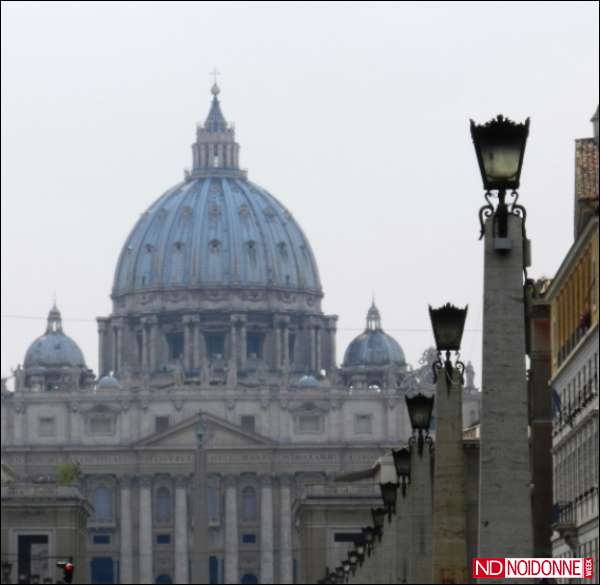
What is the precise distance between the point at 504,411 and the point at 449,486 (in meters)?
5.92

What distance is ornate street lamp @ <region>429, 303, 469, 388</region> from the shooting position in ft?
87.1

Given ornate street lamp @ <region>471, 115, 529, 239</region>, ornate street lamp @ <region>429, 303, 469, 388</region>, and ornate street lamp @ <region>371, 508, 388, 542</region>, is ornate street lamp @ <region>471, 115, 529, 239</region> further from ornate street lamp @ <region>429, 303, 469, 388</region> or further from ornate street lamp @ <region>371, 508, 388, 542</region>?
ornate street lamp @ <region>371, 508, 388, 542</region>

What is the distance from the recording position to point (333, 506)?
15100cm

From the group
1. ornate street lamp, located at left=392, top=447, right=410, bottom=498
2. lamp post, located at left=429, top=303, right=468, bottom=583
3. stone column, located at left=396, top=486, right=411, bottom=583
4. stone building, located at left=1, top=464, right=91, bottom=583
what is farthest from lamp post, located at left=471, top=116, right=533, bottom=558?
stone building, located at left=1, top=464, right=91, bottom=583

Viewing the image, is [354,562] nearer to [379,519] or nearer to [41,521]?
[379,519]

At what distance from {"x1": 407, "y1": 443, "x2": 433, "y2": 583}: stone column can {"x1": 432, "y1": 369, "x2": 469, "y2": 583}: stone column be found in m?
5.34

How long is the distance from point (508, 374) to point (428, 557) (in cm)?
1240

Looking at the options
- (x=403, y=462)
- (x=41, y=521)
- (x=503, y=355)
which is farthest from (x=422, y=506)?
(x=41, y=521)

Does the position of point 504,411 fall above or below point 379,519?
below

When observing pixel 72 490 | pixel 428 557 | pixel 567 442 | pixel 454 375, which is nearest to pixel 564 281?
pixel 567 442

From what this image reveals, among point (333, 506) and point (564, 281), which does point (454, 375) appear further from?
point (333, 506)

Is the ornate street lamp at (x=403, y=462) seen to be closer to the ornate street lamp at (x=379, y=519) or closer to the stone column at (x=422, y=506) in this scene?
the stone column at (x=422, y=506)

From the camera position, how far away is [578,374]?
55.1m

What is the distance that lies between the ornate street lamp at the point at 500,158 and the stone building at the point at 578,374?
2292 cm
